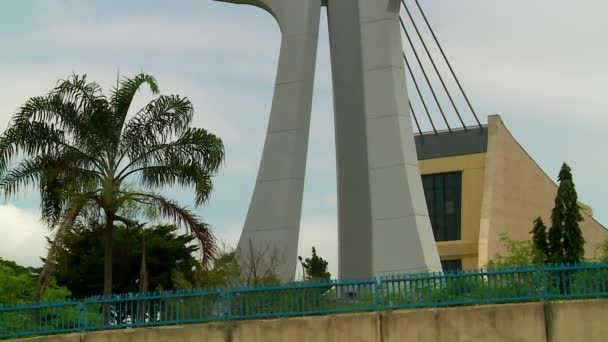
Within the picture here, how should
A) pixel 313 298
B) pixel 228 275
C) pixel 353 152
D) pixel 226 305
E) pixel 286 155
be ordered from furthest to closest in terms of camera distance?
pixel 353 152 < pixel 286 155 < pixel 228 275 < pixel 226 305 < pixel 313 298

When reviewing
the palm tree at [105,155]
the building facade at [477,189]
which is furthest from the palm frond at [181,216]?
the building facade at [477,189]

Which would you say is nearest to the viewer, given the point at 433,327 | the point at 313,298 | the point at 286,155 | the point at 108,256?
the point at 433,327

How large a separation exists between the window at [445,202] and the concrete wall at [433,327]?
30.1 meters

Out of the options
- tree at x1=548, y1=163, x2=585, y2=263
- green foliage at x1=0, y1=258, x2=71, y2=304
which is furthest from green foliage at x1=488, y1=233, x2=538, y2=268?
green foliage at x1=0, y1=258, x2=71, y2=304

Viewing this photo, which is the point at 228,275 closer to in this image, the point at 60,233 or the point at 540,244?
the point at 60,233

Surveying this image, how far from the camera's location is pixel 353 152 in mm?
23094

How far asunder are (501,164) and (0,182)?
26173 millimetres

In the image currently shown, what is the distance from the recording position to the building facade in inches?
1679

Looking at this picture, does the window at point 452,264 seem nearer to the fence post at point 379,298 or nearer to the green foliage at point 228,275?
the green foliage at point 228,275

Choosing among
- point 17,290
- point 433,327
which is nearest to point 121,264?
point 17,290

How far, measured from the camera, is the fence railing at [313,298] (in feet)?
45.6

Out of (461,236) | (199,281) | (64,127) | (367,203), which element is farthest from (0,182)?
(461,236)

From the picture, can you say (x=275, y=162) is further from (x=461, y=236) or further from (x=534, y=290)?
(x=461, y=236)

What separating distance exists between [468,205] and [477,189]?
0.87 m
